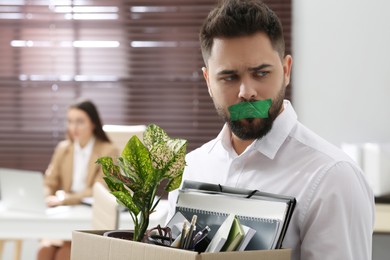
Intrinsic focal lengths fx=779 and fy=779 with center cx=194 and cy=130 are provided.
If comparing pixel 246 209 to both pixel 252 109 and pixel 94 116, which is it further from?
pixel 94 116

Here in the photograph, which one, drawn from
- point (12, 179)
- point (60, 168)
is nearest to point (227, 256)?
point (12, 179)

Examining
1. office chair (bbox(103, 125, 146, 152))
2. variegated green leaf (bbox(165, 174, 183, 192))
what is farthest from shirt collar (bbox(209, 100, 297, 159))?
office chair (bbox(103, 125, 146, 152))

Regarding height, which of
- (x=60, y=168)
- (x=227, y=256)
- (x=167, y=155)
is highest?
(x=167, y=155)

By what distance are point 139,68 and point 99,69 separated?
295 mm

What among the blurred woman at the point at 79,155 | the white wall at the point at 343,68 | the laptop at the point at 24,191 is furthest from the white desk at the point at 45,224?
the white wall at the point at 343,68

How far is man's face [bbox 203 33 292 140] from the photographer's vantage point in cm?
150

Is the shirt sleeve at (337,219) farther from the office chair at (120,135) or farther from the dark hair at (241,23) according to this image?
the office chair at (120,135)

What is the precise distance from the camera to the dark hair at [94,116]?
5.03 meters

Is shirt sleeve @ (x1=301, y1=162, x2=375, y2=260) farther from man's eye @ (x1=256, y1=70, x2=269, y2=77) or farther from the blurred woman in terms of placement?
the blurred woman

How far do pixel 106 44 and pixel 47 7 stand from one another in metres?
0.52

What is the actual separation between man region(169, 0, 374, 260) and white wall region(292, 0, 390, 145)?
384 centimetres

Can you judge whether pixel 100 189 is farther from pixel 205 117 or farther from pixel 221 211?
pixel 205 117

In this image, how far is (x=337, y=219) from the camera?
55.0 inches

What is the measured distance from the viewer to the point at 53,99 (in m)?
5.78
